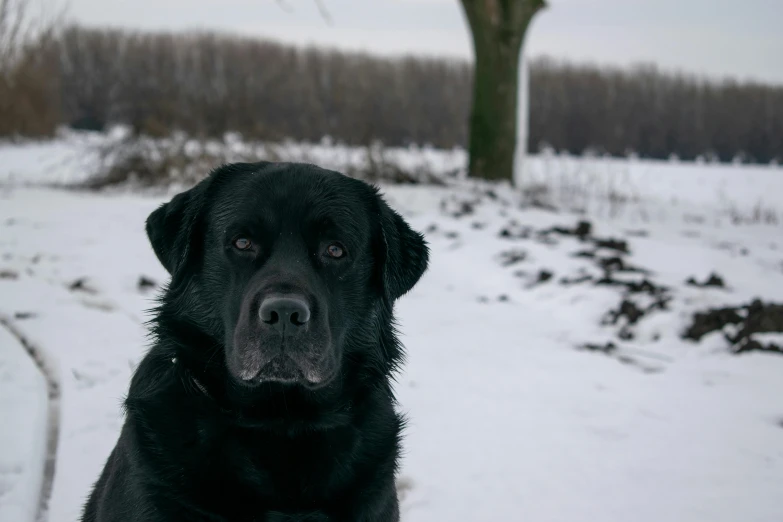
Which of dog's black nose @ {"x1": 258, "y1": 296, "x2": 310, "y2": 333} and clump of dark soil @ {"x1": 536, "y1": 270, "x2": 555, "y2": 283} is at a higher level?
dog's black nose @ {"x1": 258, "y1": 296, "x2": 310, "y2": 333}

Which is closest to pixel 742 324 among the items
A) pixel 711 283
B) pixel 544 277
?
pixel 711 283

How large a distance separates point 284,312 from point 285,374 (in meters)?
0.25

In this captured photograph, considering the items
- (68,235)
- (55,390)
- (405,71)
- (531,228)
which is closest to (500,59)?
(531,228)

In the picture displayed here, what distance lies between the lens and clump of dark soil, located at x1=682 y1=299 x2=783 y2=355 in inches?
223

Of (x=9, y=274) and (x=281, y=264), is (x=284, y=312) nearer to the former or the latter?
(x=281, y=264)

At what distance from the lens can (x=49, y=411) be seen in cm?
420

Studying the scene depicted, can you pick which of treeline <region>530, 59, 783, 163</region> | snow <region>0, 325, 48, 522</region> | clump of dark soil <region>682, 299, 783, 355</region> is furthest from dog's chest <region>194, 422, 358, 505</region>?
treeline <region>530, 59, 783, 163</region>

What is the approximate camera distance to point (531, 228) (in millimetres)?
9930

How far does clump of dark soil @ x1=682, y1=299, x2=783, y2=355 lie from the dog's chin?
4.17 metres

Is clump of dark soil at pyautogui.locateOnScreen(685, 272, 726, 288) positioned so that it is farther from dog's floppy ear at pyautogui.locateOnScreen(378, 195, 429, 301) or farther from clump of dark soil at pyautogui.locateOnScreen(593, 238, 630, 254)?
dog's floppy ear at pyautogui.locateOnScreen(378, 195, 429, 301)

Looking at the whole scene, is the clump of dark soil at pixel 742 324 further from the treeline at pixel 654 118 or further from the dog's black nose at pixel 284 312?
the treeline at pixel 654 118

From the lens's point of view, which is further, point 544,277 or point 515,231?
point 515,231

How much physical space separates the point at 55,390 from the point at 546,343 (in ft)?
12.0

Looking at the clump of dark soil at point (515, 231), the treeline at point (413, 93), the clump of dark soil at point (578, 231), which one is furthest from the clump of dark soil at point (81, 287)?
the treeline at point (413, 93)
